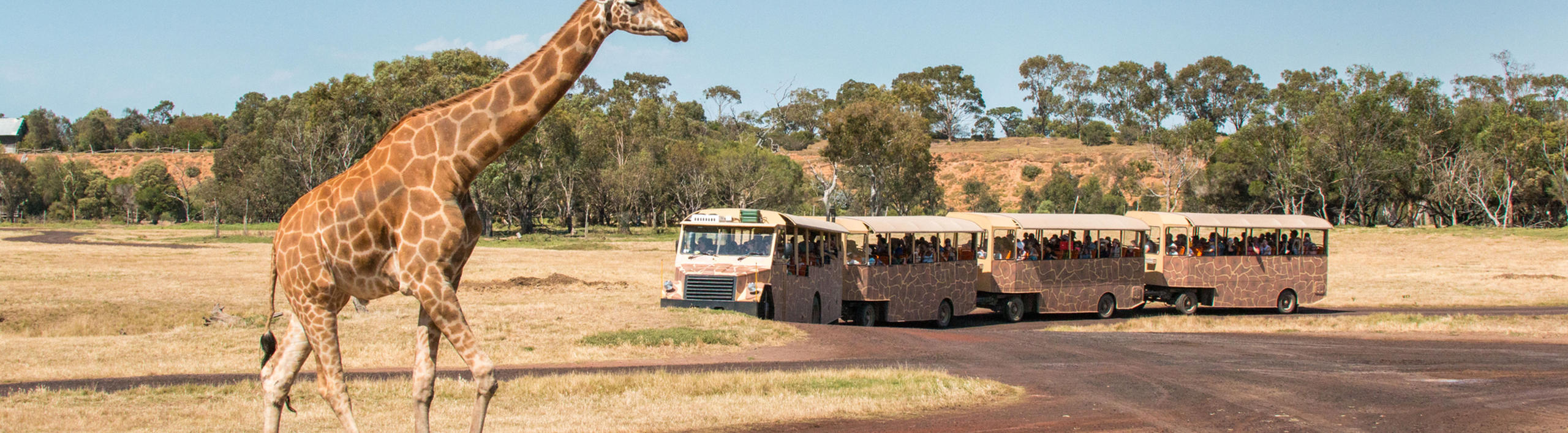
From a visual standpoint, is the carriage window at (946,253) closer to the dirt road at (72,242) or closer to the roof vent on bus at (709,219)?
the roof vent on bus at (709,219)

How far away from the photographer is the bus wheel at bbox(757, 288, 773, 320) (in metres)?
24.4

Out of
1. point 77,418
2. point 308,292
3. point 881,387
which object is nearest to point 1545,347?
point 881,387

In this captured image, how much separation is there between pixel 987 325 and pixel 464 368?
1558 centimetres

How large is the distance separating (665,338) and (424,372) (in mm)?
12965

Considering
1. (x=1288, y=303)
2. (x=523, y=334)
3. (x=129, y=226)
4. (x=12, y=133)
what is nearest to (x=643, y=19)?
(x=523, y=334)

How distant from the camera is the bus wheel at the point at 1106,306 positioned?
31422 mm

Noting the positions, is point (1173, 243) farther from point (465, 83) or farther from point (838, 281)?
point (465, 83)

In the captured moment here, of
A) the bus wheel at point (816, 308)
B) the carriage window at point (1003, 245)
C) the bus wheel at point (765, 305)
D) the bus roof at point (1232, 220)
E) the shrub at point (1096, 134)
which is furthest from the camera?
the shrub at point (1096, 134)

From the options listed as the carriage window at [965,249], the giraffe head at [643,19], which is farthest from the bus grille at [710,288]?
the giraffe head at [643,19]

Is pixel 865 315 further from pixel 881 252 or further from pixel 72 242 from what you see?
pixel 72 242

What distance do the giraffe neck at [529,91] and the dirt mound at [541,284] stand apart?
27.8m

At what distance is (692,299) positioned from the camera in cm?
2447

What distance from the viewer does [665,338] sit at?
21.2m

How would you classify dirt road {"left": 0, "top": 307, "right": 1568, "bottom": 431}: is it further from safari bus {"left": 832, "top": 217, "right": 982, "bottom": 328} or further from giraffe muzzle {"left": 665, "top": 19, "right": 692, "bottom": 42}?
giraffe muzzle {"left": 665, "top": 19, "right": 692, "bottom": 42}
